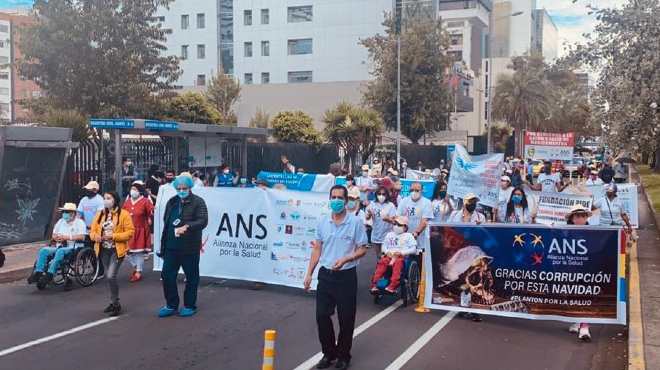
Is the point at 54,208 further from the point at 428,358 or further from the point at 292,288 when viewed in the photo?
the point at 428,358

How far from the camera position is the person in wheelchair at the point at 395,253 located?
995cm

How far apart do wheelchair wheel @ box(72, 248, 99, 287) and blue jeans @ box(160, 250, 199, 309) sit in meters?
2.49

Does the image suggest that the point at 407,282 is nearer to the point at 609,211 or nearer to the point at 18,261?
the point at 609,211

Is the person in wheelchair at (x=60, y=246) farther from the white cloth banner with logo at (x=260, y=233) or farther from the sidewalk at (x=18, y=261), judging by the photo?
the white cloth banner with logo at (x=260, y=233)

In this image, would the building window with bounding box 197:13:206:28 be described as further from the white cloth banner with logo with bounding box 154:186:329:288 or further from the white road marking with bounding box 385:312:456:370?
the white road marking with bounding box 385:312:456:370

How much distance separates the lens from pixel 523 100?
60.2 m

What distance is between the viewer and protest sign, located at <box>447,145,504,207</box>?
13.8m

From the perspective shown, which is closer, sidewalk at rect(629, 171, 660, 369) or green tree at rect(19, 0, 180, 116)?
sidewalk at rect(629, 171, 660, 369)

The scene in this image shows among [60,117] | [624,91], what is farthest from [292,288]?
[60,117]

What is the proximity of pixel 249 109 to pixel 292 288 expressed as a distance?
52.2m

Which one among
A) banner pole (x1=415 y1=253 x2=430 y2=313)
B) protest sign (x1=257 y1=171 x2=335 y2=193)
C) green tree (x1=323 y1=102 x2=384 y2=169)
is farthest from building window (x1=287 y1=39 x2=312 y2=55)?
banner pole (x1=415 y1=253 x2=430 y2=313)

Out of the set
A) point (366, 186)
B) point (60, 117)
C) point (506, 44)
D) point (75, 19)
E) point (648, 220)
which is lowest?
point (648, 220)

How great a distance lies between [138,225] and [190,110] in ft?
87.7

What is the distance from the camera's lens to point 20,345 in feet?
26.6
